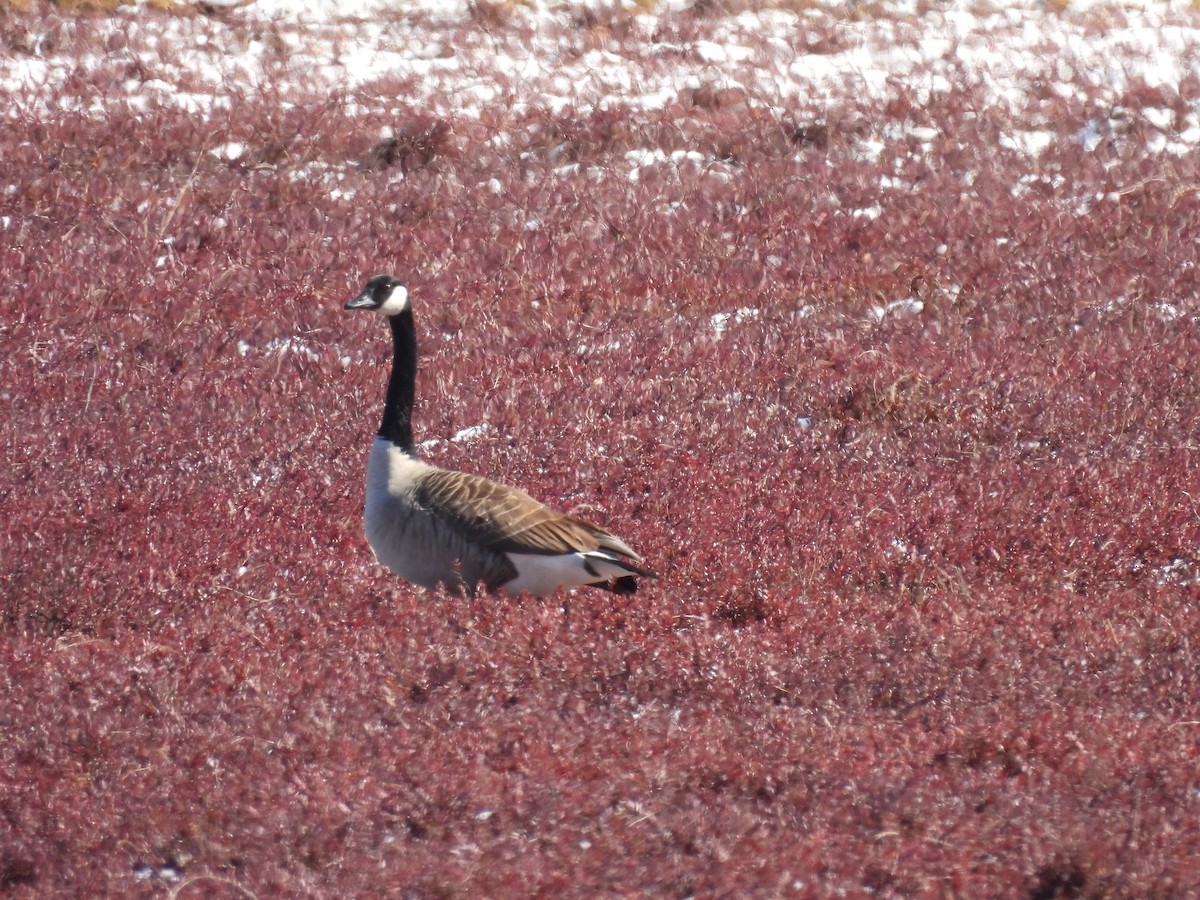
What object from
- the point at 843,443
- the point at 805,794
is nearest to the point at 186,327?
the point at 843,443

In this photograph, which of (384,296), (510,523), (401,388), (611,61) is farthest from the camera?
(611,61)

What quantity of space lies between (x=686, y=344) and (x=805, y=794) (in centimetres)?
606

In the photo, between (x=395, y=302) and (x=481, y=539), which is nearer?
(x=481, y=539)

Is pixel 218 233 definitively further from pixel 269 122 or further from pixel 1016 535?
pixel 1016 535

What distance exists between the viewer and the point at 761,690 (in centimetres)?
550

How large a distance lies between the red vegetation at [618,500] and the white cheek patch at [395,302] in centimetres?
112

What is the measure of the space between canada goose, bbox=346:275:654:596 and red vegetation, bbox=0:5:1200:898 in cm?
19

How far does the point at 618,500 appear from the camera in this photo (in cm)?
765

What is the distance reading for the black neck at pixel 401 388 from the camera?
6.85 metres

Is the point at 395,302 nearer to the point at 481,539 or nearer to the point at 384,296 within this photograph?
the point at 384,296

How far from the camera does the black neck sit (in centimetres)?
685

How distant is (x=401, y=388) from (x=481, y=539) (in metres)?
1.06

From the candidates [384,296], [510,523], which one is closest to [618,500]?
[510,523]

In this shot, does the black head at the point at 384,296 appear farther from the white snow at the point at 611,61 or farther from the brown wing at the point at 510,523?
the white snow at the point at 611,61
